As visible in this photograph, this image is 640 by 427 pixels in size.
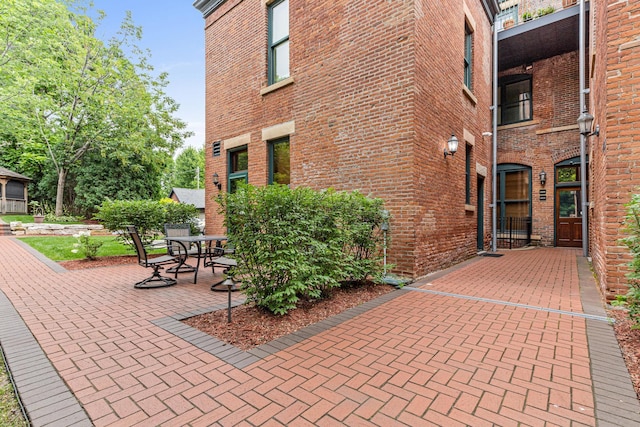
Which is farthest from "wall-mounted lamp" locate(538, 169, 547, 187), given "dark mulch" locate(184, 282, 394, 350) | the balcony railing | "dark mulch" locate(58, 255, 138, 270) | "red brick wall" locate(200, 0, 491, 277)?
"dark mulch" locate(58, 255, 138, 270)

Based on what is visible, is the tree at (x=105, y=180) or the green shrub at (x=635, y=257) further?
the tree at (x=105, y=180)

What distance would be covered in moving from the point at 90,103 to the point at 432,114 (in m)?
19.0

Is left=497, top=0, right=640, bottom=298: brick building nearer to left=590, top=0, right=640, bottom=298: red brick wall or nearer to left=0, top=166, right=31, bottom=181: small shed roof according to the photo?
left=590, top=0, right=640, bottom=298: red brick wall

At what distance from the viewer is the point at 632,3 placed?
152 inches

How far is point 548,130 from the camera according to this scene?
1076 centimetres

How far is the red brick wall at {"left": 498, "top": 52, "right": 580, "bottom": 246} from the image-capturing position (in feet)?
34.3

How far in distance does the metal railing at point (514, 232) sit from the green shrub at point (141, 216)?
35.4 feet

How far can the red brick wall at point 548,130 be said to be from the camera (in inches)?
Answer: 411

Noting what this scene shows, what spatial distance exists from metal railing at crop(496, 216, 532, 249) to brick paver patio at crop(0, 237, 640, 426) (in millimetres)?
7357

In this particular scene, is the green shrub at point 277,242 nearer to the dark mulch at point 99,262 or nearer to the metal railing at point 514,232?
the dark mulch at point 99,262

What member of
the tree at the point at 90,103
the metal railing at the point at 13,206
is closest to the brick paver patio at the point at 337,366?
the tree at the point at 90,103

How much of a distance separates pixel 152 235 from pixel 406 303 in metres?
8.13

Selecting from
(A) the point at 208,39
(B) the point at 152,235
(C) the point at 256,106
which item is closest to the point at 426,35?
(C) the point at 256,106

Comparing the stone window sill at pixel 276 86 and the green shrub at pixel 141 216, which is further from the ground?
the stone window sill at pixel 276 86
